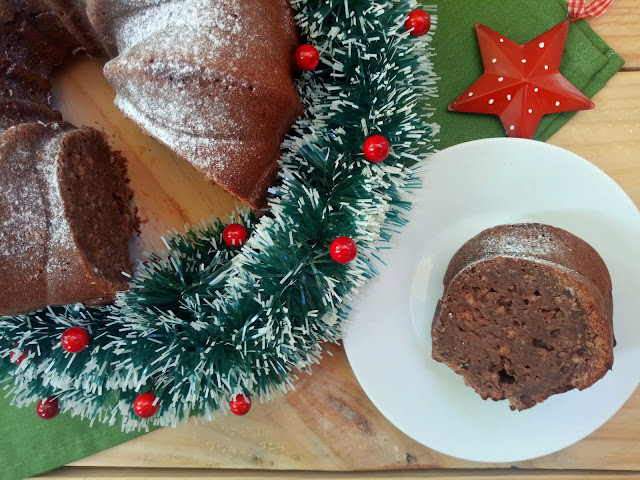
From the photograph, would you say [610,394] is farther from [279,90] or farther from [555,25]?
[279,90]

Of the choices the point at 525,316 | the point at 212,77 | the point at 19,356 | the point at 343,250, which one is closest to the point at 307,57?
the point at 212,77

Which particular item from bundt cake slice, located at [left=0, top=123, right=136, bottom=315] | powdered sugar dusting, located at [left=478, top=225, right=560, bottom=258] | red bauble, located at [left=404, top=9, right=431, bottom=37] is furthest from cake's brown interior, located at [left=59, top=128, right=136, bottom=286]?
powdered sugar dusting, located at [left=478, top=225, right=560, bottom=258]

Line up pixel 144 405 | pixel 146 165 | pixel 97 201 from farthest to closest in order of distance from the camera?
1. pixel 146 165
2. pixel 97 201
3. pixel 144 405

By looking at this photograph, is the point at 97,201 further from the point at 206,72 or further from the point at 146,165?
the point at 206,72

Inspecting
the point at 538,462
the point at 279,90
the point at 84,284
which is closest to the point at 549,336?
the point at 538,462

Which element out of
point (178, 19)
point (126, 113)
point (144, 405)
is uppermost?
point (178, 19)

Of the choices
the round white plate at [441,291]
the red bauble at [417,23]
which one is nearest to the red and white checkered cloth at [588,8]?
the round white plate at [441,291]

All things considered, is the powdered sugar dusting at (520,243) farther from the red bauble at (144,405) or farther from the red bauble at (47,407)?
the red bauble at (47,407)

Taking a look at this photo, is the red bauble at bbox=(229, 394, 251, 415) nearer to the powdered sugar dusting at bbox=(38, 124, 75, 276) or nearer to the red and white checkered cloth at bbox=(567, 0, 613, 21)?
the powdered sugar dusting at bbox=(38, 124, 75, 276)
